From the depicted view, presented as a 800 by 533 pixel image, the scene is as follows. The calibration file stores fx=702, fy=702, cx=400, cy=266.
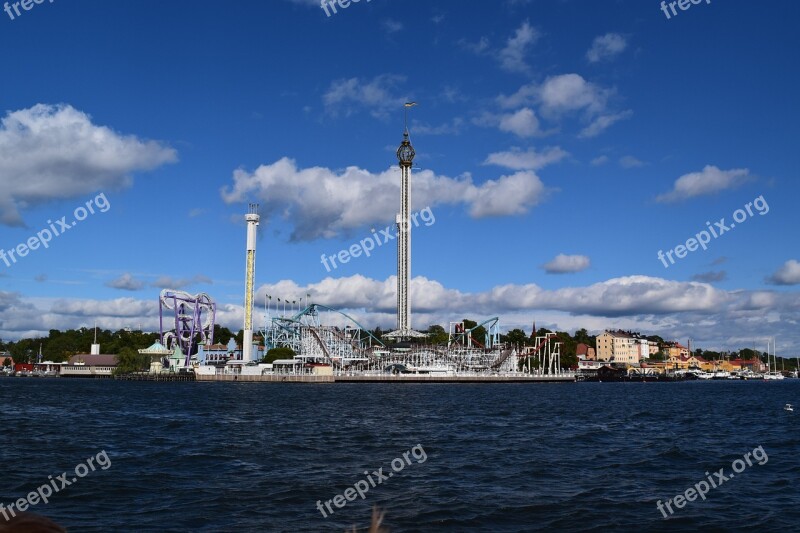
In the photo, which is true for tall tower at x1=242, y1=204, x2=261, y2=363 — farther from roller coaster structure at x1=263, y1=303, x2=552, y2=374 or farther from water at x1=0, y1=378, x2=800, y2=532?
water at x1=0, y1=378, x2=800, y2=532

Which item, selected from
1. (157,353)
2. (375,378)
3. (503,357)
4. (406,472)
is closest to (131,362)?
(157,353)

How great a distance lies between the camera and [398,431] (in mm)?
42781

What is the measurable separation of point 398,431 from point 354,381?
11446cm

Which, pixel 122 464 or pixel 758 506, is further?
pixel 122 464

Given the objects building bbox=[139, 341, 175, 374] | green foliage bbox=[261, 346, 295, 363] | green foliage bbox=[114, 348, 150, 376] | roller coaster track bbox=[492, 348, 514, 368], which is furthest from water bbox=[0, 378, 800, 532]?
building bbox=[139, 341, 175, 374]

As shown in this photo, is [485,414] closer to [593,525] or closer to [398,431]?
[398,431]

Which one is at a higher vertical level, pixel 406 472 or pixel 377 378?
pixel 406 472

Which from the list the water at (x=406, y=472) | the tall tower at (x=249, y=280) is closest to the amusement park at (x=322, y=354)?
the tall tower at (x=249, y=280)

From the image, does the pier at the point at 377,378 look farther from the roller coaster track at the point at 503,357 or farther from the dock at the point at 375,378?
the roller coaster track at the point at 503,357

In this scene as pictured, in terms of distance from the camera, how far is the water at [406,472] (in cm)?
1972

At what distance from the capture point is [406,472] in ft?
88.1

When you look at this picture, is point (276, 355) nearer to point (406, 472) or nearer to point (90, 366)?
point (90, 366)

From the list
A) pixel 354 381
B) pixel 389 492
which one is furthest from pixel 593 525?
pixel 354 381

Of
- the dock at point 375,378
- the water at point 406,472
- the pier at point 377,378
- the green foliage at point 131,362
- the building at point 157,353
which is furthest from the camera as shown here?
the building at point 157,353
